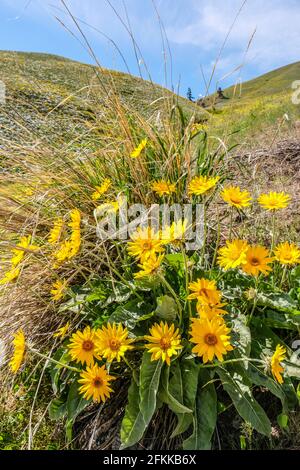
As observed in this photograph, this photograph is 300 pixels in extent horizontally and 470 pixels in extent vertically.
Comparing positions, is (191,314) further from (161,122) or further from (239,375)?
(161,122)

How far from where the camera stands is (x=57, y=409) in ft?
4.81

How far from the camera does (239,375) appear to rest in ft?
4.32

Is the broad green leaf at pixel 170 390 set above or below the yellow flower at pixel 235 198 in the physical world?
below

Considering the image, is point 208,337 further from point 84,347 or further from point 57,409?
point 57,409

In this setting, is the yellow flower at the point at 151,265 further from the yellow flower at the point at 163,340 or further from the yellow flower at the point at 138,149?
the yellow flower at the point at 138,149

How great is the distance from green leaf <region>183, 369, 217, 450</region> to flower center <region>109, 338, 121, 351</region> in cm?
28

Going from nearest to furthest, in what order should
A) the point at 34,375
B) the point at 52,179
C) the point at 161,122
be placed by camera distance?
1. the point at 34,375
2. the point at 52,179
3. the point at 161,122

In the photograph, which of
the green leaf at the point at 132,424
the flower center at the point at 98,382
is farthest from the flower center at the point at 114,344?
the green leaf at the point at 132,424

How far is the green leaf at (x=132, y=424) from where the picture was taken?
1235 mm

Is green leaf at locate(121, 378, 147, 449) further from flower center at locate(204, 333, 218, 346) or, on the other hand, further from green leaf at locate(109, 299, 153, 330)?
flower center at locate(204, 333, 218, 346)

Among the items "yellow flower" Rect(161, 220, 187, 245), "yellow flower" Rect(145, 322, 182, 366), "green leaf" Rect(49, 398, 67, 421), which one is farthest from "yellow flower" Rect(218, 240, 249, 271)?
"green leaf" Rect(49, 398, 67, 421)

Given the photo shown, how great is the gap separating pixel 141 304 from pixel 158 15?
1.49 meters

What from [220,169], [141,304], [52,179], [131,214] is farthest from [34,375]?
[220,169]

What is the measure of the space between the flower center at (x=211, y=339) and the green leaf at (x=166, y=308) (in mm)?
190
